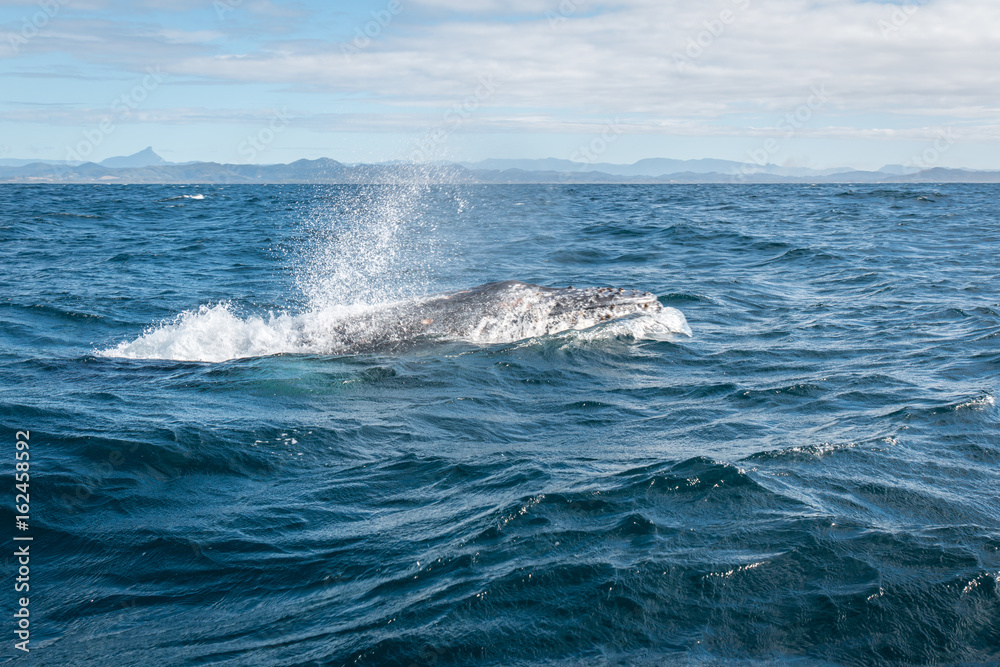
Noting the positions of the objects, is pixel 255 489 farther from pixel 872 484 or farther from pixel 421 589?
pixel 872 484

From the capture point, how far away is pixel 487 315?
10.8 metres

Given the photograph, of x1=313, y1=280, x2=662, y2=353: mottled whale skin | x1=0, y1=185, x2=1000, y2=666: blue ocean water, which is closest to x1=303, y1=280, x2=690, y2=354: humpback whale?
x1=313, y1=280, x2=662, y2=353: mottled whale skin

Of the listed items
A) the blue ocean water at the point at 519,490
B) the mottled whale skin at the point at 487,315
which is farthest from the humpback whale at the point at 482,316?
the blue ocean water at the point at 519,490

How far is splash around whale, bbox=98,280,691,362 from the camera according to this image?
1047cm

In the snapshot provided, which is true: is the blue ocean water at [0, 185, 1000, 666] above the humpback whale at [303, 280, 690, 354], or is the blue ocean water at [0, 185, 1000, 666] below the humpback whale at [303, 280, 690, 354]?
below

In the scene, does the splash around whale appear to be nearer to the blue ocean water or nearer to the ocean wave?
the ocean wave

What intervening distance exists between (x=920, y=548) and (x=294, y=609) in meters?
3.94

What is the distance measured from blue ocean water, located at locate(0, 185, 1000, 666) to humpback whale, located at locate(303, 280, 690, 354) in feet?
1.28

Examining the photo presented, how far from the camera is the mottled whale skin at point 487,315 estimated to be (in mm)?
10453

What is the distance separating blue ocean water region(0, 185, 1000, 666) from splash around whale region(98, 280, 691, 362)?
0.12 m

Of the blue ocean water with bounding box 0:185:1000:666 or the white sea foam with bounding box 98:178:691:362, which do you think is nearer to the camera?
the blue ocean water with bounding box 0:185:1000:666

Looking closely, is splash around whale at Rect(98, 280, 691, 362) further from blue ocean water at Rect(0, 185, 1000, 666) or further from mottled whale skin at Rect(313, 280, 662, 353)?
blue ocean water at Rect(0, 185, 1000, 666)

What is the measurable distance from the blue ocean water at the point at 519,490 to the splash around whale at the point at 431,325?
4.8 inches

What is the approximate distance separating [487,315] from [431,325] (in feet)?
2.84
